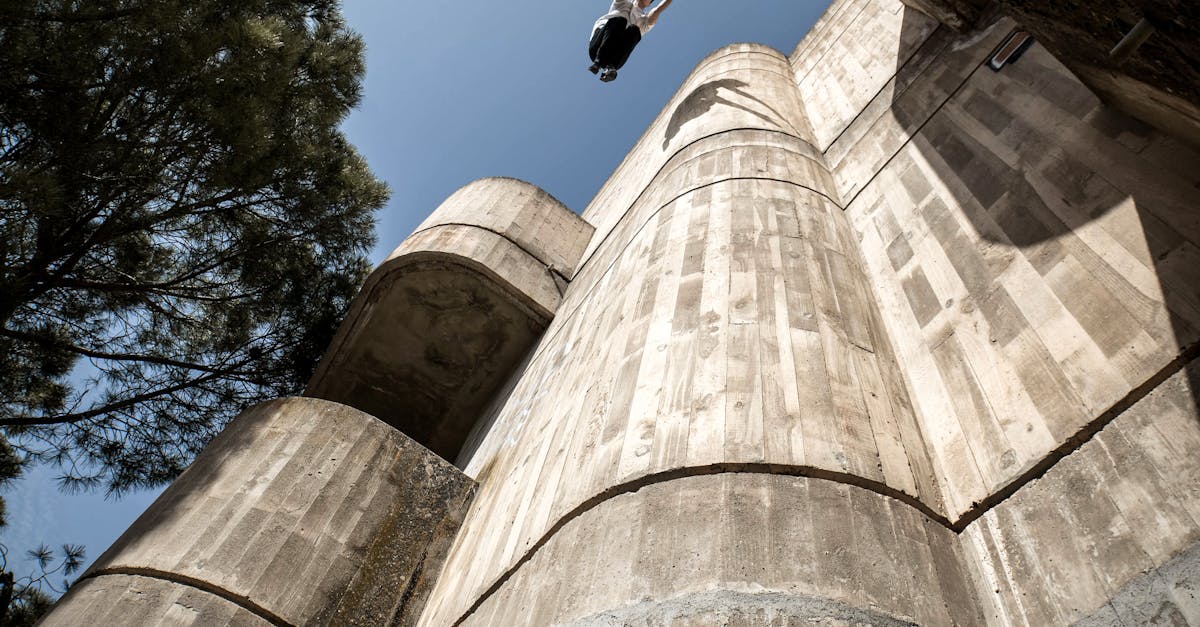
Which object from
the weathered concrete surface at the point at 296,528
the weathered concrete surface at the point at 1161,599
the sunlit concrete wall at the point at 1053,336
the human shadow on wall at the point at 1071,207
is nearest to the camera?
the weathered concrete surface at the point at 1161,599

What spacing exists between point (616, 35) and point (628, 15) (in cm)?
29

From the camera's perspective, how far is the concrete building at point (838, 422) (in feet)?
7.00

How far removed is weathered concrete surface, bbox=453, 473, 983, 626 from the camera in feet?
6.75

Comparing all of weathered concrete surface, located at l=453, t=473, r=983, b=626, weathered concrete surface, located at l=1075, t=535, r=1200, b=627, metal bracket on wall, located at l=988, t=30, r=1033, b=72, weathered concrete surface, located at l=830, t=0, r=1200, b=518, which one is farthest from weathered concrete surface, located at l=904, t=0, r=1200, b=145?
weathered concrete surface, located at l=453, t=473, r=983, b=626

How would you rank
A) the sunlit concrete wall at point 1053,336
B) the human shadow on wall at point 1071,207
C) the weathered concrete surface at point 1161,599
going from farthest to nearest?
the human shadow on wall at point 1071,207 < the sunlit concrete wall at point 1053,336 < the weathered concrete surface at point 1161,599

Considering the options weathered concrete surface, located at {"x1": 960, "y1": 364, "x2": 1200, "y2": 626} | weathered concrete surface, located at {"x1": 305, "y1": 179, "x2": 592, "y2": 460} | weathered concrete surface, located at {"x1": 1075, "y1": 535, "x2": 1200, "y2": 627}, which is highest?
weathered concrete surface, located at {"x1": 305, "y1": 179, "x2": 592, "y2": 460}

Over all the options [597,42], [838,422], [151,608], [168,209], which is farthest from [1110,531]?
[597,42]

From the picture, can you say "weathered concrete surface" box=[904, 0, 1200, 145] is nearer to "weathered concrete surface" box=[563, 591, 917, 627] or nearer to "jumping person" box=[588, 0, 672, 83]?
"weathered concrete surface" box=[563, 591, 917, 627]

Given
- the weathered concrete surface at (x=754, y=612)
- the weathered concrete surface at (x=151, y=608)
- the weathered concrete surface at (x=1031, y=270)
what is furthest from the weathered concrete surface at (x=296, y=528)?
the weathered concrete surface at (x=1031, y=270)

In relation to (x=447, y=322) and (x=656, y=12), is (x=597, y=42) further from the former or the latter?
(x=447, y=322)

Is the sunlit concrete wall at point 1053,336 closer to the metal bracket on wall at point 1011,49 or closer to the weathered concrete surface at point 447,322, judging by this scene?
the metal bracket on wall at point 1011,49

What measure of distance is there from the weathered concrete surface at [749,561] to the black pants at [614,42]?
7.28 m

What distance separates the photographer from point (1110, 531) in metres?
1.99

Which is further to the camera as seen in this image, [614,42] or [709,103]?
[614,42]
